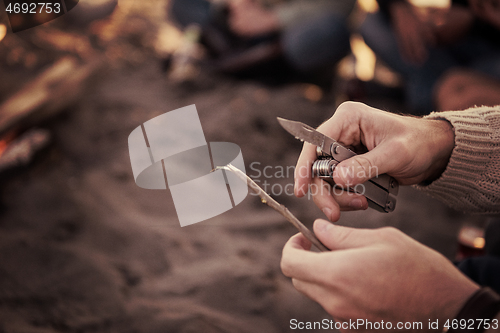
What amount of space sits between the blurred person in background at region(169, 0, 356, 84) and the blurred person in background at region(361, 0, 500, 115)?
0.95 feet

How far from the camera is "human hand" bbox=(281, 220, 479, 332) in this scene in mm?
431

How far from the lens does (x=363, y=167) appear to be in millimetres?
538

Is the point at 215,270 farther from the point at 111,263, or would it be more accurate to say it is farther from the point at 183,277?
the point at 111,263

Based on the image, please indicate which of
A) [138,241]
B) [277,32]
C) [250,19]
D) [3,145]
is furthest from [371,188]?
[250,19]

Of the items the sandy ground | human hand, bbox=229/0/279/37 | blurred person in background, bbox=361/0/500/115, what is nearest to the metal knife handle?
the sandy ground

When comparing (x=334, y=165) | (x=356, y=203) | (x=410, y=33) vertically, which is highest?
(x=410, y=33)

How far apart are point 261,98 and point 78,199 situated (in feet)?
3.82

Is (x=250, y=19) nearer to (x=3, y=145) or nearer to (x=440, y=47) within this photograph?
(x=440, y=47)

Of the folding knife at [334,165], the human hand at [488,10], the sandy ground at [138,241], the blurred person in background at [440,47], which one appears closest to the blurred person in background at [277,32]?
the blurred person in background at [440,47]

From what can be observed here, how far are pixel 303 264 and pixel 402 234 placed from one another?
0.17 metres

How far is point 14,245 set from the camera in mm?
1075

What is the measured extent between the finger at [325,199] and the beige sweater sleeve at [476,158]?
254 mm

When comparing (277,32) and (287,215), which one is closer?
(287,215)

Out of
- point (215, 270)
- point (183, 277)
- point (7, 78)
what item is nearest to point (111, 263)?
point (183, 277)
